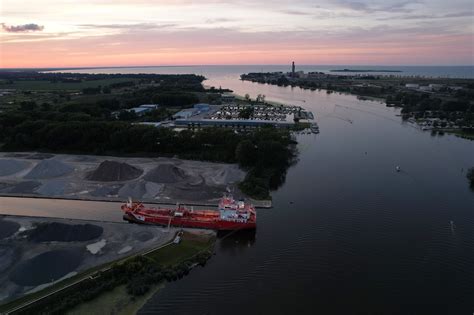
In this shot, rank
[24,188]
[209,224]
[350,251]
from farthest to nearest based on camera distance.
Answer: [24,188]
[209,224]
[350,251]

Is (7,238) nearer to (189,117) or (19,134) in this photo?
(19,134)

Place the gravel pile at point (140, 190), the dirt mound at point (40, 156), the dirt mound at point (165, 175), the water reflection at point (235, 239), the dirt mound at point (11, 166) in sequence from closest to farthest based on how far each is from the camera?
the water reflection at point (235, 239), the gravel pile at point (140, 190), the dirt mound at point (165, 175), the dirt mound at point (11, 166), the dirt mound at point (40, 156)

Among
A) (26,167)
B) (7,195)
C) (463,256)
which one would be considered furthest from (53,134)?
(463,256)

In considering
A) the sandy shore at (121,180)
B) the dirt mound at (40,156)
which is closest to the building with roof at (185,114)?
the dirt mound at (40,156)

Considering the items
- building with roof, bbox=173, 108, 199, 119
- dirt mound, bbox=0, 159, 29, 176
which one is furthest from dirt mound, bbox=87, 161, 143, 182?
building with roof, bbox=173, 108, 199, 119

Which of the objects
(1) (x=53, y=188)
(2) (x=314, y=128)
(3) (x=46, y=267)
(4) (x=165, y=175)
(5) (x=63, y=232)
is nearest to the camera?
(3) (x=46, y=267)

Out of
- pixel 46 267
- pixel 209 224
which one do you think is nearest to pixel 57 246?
pixel 46 267

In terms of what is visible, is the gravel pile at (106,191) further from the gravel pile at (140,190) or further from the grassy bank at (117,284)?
the grassy bank at (117,284)

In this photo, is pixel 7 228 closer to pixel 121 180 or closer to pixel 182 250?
pixel 121 180
